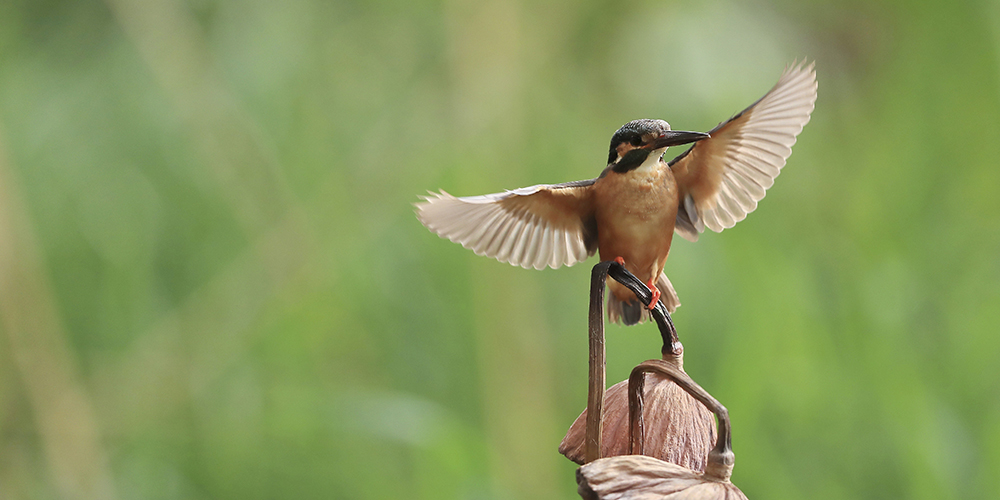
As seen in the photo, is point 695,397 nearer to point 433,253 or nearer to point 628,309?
point 628,309

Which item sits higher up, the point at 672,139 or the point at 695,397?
the point at 672,139

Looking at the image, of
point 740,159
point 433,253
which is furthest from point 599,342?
point 433,253

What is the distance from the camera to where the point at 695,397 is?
1.27 ft

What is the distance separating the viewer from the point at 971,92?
1438 mm

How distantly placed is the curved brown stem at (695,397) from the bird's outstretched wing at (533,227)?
9 cm

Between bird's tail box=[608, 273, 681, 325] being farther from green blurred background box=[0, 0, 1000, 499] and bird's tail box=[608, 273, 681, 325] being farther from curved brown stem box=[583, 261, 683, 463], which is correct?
green blurred background box=[0, 0, 1000, 499]

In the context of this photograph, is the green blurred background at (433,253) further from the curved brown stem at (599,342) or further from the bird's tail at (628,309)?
the curved brown stem at (599,342)

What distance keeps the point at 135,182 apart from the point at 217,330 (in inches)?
15.5

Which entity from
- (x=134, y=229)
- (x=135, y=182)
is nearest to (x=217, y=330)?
(x=134, y=229)

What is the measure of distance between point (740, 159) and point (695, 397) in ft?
0.52

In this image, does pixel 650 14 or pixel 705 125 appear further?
pixel 650 14

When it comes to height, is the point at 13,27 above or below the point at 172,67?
above

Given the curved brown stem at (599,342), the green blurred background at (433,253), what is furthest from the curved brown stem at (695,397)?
the green blurred background at (433,253)

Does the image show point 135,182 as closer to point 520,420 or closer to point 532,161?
point 532,161
